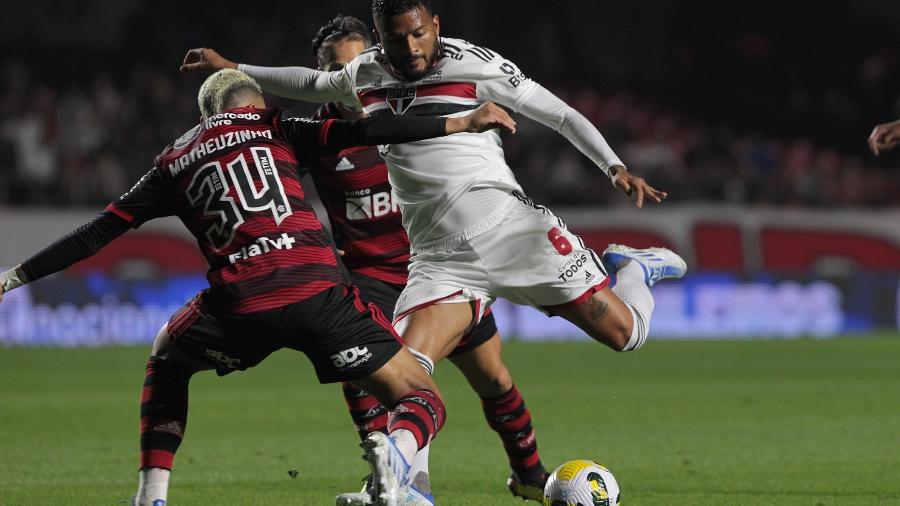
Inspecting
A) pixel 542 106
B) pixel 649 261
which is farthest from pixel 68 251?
pixel 649 261

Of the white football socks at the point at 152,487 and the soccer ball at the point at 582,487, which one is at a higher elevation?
the white football socks at the point at 152,487

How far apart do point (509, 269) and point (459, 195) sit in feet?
1.27

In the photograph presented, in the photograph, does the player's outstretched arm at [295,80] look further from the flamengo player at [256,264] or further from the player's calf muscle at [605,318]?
the player's calf muscle at [605,318]

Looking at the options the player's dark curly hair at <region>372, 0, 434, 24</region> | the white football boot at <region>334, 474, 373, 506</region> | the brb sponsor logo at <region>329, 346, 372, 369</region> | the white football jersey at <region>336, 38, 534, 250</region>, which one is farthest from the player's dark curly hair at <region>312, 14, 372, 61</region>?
the white football boot at <region>334, 474, 373, 506</region>

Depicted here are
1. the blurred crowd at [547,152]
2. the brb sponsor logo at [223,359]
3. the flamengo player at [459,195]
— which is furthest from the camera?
the blurred crowd at [547,152]

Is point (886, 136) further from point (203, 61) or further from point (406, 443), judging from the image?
point (203, 61)

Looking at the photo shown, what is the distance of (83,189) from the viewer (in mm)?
17500

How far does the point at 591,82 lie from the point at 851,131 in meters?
4.22

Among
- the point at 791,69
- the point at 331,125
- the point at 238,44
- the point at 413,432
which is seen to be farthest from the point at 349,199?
the point at 791,69

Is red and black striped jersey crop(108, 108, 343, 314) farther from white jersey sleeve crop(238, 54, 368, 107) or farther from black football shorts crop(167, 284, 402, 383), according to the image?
white jersey sleeve crop(238, 54, 368, 107)

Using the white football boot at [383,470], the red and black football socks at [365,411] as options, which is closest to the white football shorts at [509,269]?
the red and black football socks at [365,411]

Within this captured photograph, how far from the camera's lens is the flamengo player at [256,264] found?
481 cm

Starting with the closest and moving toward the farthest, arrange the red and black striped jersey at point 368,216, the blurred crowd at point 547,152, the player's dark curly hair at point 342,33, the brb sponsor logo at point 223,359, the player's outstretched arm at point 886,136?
1. the brb sponsor logo at point 223,359
2. the player's outstretched arm at point 886,136
3. the red and black striped jersey at point 368,216
4. the player's dark curly hair at point 342,33
5. the blurred crowd at point 547,152

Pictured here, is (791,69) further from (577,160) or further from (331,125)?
(331,125)
